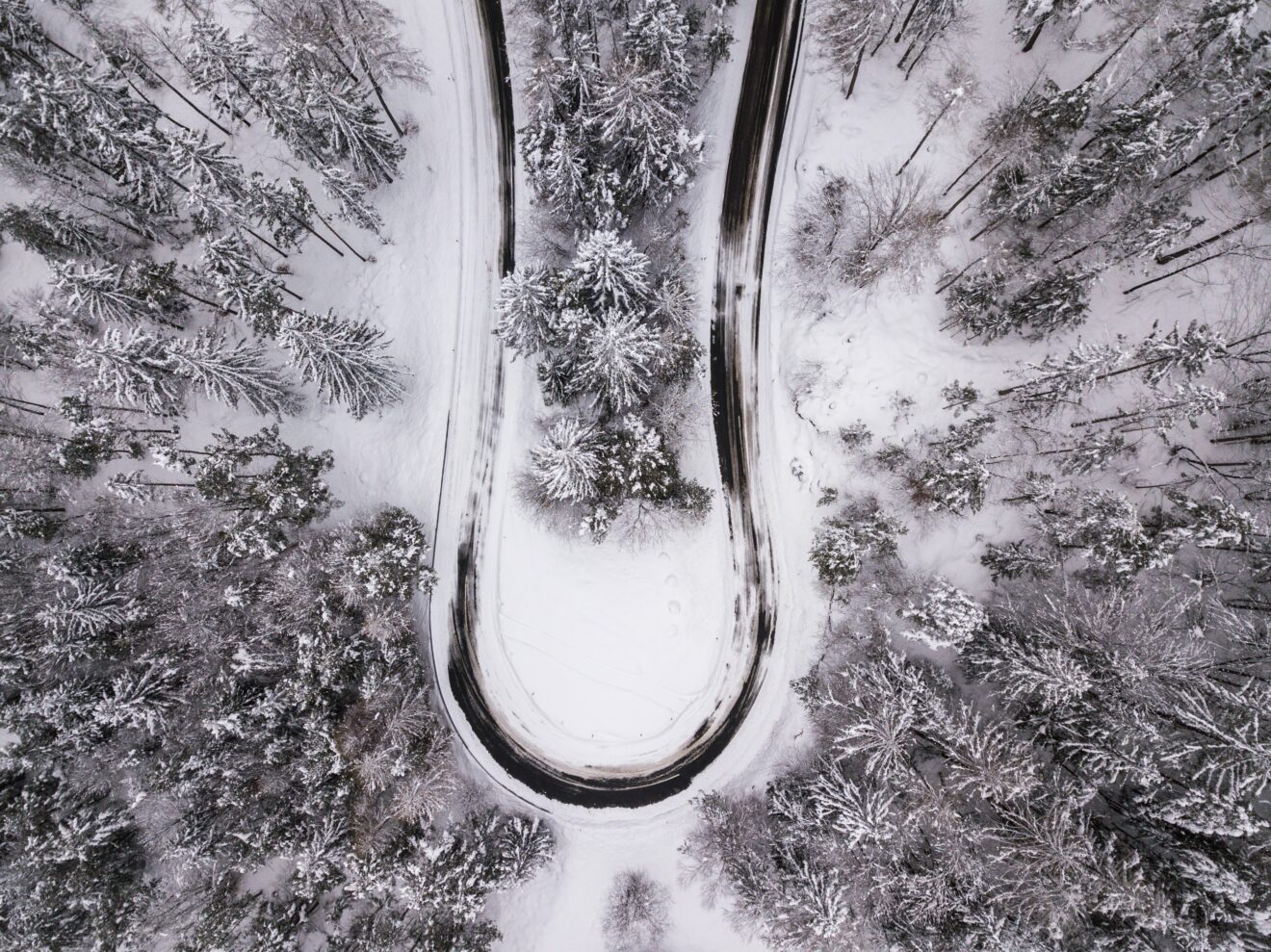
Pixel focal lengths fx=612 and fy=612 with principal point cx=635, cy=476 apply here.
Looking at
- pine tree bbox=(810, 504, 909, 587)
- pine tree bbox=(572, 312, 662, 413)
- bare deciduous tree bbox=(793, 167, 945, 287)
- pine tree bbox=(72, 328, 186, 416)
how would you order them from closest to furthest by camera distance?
pine tree bbox=(72, 328, 186, 416), pine tree bbox=(572, 312, 662, 413), pine tree bbox=(810, 504, 909, 587), bare deciduous tree bbox=(793, 167, 945, 287)

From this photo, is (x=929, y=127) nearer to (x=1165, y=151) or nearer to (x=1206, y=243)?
(x=1165, y=151)

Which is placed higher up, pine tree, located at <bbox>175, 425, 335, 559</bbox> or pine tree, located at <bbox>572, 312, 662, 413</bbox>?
pine tree, located at <bbox>572, 312, 662, 413</bbox>

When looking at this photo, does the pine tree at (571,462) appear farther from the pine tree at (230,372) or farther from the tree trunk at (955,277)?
the tree trunk at (955,277)

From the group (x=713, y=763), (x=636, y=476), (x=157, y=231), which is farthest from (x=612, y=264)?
(x=713, y=763)

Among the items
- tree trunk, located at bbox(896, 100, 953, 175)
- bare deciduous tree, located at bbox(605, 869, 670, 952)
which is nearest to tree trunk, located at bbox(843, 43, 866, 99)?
tree trunk, located at bbox(896, 100, 953, 175)

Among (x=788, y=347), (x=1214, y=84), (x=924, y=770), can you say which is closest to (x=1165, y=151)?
(x=1214, y=84)

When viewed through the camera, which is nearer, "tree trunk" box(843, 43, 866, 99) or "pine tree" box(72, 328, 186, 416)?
"pine tree" box(72, 328, 186, 416)

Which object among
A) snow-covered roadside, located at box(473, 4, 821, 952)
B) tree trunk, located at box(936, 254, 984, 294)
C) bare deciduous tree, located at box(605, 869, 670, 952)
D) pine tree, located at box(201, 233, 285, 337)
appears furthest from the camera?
snow-covered roadside, located at box(473, 4, 821, 952)

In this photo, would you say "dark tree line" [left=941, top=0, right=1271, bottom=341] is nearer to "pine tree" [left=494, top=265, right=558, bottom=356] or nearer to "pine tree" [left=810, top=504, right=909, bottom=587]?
"pine tree" [left=810, top=504, right=909, bottom=587]

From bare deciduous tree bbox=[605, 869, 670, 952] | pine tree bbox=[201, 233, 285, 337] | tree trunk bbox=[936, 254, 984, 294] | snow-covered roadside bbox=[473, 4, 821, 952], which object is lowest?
bare deciduous tree bbox=[605, 869, 670, 952]
